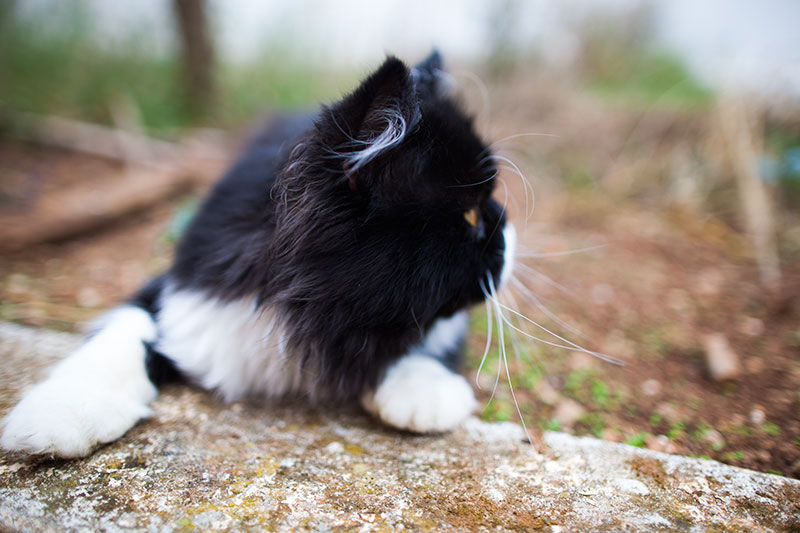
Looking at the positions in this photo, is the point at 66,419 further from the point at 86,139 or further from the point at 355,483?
the point at 86,139

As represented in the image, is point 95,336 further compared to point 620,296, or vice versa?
point 620,296

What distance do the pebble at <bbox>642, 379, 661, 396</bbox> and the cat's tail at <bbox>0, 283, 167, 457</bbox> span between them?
162cm

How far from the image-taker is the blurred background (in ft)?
5.50

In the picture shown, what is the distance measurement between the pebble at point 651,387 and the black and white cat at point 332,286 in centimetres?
74

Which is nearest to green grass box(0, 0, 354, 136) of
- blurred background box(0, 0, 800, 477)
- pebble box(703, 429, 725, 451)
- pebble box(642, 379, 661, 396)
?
blurred background box(0, 0, 800, 477)

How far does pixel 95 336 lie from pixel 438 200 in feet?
3.44

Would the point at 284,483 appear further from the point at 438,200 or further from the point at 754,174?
the point at 754,174

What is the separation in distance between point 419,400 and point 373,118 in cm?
75

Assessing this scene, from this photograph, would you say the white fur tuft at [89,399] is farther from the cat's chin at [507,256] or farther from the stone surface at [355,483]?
the cat's chin at [507,256]

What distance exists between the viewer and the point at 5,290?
1946mm

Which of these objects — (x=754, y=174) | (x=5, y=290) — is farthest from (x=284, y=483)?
(x=754, y=174)

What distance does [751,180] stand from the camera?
293cm

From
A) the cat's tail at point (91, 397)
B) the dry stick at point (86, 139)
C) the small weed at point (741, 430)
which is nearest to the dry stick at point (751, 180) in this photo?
the small weed at point (741, 430)

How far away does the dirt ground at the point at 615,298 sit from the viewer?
4.90 ft
